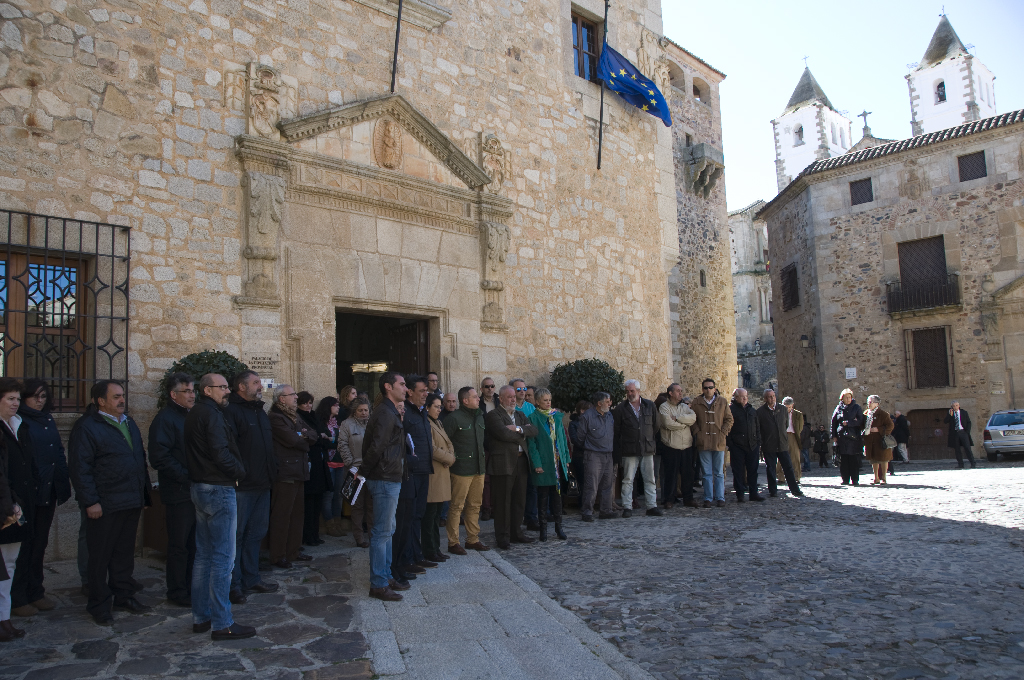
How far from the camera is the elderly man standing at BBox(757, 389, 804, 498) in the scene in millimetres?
10523

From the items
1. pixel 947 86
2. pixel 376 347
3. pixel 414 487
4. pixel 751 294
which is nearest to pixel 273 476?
pixel 414 487

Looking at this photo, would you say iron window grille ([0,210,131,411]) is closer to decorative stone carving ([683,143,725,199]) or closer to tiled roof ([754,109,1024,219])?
decorative stone carving ([683,143,725,199])

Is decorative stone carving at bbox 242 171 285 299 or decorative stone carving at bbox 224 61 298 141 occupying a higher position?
decorative stone carving at bbox 224 61 298 141

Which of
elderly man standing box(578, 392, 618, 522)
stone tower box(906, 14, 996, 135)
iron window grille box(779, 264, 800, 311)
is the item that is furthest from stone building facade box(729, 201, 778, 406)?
elderly man standing box(578, 392, 618, 522)

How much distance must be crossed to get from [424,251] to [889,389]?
1800cm

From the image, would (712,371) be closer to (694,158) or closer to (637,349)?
(694,158)

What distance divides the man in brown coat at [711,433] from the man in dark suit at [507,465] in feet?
10.3

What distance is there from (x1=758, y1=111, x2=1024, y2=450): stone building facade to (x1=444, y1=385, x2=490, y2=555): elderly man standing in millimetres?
19148

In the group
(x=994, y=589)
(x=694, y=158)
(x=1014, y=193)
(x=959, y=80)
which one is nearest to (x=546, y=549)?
(x=994, y=589)

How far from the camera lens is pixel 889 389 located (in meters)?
22.7

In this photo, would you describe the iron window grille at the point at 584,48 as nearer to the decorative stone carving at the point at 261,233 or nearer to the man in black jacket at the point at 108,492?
the decorative stone carving at the point at 261,233

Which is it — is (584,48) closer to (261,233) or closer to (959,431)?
(261,233)

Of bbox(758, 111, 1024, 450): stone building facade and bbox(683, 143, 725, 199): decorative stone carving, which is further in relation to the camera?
bbox(683, 143, 725, 199): decorative stone carving

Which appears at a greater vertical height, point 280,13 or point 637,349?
point 280,13
